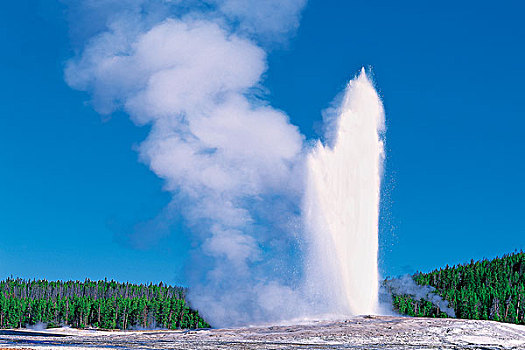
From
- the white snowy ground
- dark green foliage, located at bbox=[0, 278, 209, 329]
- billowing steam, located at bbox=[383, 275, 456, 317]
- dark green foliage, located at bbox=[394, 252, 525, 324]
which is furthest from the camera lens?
dark green foliage, located at bbox=[0, 278, 209, 329]

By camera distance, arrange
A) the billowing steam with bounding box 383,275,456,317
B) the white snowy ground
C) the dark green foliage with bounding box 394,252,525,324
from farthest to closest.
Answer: the billowing steam with bounding box 383,275,456,317 < the dark green foliage with bounding box 394,252,525,324 < the white snowy ground

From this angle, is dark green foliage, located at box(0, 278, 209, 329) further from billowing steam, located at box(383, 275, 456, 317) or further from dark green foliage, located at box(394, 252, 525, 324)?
dark green foliage, located at box(394, 252, 525, 324)

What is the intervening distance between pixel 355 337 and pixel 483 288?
10281 cm

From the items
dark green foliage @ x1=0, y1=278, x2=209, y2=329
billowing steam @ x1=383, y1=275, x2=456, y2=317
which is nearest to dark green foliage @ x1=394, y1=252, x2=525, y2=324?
billowing steam @ x1=383, y1=275, x2=456, y2=317

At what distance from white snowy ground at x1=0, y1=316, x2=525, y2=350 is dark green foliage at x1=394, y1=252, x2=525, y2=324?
55.5 meters

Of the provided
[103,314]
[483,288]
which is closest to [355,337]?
[103,314]

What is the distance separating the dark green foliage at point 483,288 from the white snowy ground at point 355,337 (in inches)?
2187

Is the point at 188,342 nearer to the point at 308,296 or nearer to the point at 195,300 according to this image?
the point at 308,296

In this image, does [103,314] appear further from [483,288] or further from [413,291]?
[483,288]

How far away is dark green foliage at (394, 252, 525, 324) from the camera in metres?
127

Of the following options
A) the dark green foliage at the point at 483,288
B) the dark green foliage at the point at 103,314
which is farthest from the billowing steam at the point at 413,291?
the dark green foliage at the point at 103,314

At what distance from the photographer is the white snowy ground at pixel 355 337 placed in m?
57.2

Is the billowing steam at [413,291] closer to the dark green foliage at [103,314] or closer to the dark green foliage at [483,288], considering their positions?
the dark green foliage at [483,288]

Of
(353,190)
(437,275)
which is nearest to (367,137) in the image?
(353,190)
